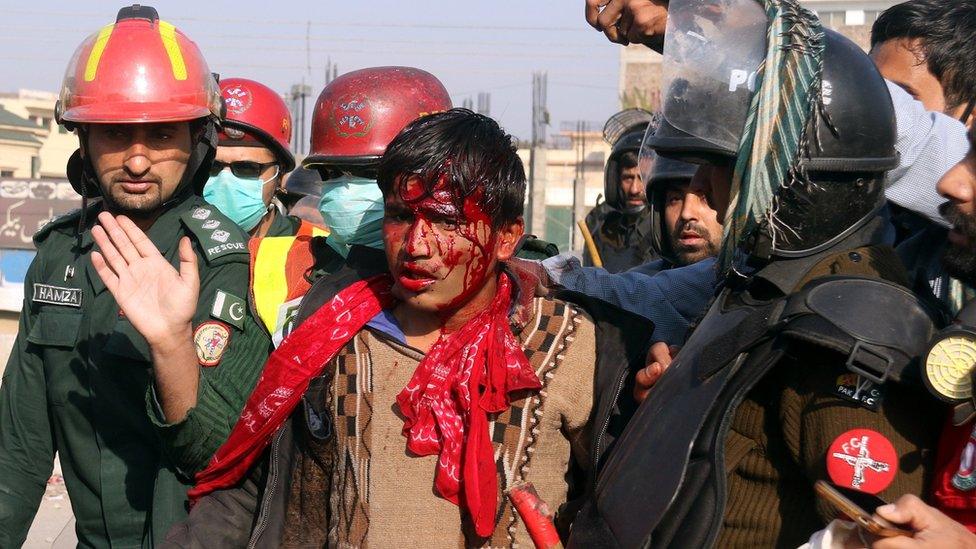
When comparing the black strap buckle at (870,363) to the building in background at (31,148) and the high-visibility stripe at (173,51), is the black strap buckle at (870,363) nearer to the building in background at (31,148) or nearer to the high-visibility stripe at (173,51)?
the high-visibility stripe at (173,51)

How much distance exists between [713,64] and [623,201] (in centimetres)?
574

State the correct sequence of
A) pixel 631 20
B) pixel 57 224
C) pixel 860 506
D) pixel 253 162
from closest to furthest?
pixel 860 506
pixel 631 20
pixel 57 224
pixel 253 162

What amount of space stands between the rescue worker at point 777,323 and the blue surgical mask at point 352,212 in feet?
3.58

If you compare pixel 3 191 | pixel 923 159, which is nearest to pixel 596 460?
pixel 923 159

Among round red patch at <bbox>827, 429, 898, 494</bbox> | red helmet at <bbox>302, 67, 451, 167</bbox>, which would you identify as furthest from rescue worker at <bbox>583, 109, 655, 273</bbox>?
round red patch at <bbox>827, 429, 898, 494</bbox>

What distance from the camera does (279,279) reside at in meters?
3.24

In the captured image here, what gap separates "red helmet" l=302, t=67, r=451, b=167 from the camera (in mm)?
3650

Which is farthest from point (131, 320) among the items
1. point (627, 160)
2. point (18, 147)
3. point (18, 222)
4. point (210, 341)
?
point (18, 147)

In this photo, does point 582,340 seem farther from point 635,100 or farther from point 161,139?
point 635,100

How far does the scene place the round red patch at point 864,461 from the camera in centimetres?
196

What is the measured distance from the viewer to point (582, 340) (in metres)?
2.76

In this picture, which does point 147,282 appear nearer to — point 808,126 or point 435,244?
point 435,244

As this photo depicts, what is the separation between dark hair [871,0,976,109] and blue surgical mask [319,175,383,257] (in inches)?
65.5

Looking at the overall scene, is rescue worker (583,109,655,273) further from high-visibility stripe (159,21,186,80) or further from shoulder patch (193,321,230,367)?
shoulder patch (193,321,230,367)
